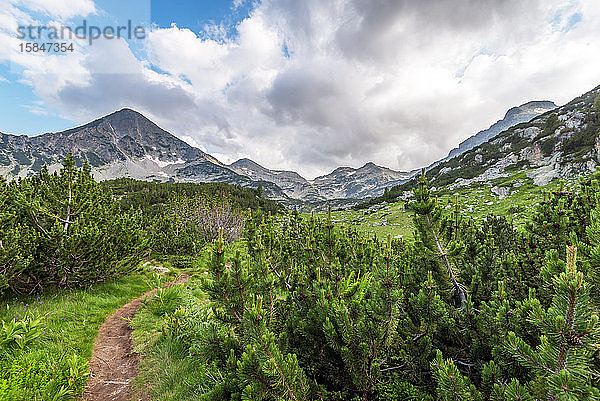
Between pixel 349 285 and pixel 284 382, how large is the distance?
150cm

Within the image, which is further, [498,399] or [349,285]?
[349,285]

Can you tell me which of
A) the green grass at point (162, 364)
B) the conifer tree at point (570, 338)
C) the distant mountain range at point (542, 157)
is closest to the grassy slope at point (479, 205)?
the distant mountain range at point (542, 157)

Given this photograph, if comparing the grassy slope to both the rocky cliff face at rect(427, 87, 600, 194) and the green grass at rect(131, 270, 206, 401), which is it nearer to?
the rocky cliff face at rect(427, 87, 600, 194)

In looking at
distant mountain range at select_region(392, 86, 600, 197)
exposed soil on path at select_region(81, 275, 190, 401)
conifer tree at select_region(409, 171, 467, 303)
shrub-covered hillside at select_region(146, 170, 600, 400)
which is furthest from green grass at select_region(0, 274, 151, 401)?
distant mountain range at select_region(392, 86, 600, 197)

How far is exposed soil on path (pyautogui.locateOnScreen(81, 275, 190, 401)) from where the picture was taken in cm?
485

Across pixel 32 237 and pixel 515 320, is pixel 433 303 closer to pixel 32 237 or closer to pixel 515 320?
pixel 515 320

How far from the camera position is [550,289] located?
2750mm

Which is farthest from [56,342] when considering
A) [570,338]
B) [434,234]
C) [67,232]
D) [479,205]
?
[479,205]

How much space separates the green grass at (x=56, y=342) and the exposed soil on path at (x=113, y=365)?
0.76ft

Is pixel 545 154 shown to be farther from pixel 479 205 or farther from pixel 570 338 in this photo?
pixel 570 338

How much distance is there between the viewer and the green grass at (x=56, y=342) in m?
4.33

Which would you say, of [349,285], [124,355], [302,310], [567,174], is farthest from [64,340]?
[567,174]

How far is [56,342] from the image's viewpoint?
5805mm

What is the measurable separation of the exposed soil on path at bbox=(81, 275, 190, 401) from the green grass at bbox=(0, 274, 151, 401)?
0.23m
